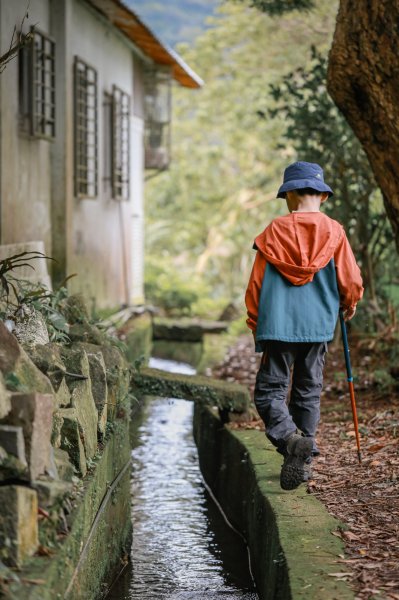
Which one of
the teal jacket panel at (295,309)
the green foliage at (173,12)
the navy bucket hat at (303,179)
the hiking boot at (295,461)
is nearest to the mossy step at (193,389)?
the teal jacket panel at (295,309)

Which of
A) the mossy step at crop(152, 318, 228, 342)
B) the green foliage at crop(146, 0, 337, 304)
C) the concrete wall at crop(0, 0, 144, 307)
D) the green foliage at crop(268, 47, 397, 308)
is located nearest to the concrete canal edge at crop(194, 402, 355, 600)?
the concrete wall at crop(0, 0, 144, 307)

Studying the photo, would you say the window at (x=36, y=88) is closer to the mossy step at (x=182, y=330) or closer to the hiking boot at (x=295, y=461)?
the mossy step at (x=182, y=330)

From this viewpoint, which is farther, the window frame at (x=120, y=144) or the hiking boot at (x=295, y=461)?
the window frame at (x=120, y=144)

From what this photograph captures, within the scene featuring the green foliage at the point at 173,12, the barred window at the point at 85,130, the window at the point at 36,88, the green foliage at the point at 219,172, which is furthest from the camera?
the green foliage at the point at 173,12

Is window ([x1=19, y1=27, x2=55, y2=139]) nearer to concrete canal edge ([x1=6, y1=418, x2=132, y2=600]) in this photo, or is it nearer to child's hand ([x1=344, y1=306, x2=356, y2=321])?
concrete canal edge ([x1=6, y1=418, x2=132, y2=600])

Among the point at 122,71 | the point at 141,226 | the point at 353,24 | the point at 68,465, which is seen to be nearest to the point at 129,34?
the point at 122,71

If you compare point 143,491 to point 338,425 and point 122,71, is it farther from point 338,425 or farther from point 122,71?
point 122,71

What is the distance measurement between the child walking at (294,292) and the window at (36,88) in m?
6.06

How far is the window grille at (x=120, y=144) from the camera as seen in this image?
52.5ft

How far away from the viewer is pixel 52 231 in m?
12.3

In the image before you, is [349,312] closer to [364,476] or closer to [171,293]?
[364,476]

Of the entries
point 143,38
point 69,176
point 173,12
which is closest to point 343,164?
point 69,176

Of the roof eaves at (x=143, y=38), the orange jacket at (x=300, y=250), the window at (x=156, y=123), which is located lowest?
the orange jacket at (x=300, y=250)

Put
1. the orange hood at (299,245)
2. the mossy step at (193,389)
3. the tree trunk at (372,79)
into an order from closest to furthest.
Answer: the orange hood at (299,245) → the tree trunk at (372,79) → the mossy step at (193,389)
